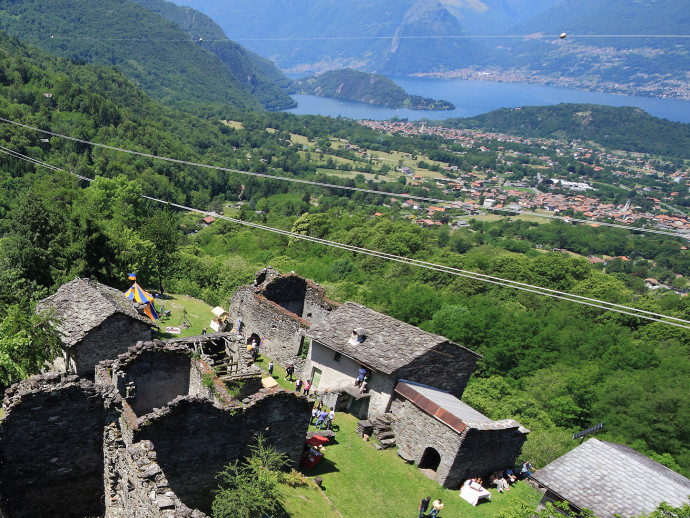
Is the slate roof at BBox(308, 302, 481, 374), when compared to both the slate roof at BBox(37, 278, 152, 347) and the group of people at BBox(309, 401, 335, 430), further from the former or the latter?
the slate roof at BBox(37, 278, 152, 347)

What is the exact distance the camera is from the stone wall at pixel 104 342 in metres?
22.3

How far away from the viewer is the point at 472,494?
19703 millimetres

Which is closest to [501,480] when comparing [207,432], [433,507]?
[433,507]

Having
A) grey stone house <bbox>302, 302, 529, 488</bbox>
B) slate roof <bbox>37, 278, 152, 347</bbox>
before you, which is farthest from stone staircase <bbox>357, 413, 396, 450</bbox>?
slate roof <bbox>37, 278, 152, 347</bbox>

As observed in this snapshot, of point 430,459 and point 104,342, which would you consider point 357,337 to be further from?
point 104,342

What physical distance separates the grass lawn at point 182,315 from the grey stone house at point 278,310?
2.60 metres

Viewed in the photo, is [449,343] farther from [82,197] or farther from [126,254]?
[82,197]

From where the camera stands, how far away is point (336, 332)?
25.0 meters

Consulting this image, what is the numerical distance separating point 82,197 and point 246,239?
132 ft

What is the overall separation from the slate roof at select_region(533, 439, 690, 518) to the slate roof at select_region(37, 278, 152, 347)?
20089 mm

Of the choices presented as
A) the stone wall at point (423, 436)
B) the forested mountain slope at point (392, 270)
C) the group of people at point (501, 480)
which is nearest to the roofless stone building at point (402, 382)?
the stone wall at point (423, 436)

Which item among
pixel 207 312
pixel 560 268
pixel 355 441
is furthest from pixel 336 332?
pixel 560 268

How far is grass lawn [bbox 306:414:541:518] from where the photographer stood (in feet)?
59.0

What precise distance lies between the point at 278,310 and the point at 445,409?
12185 mm
